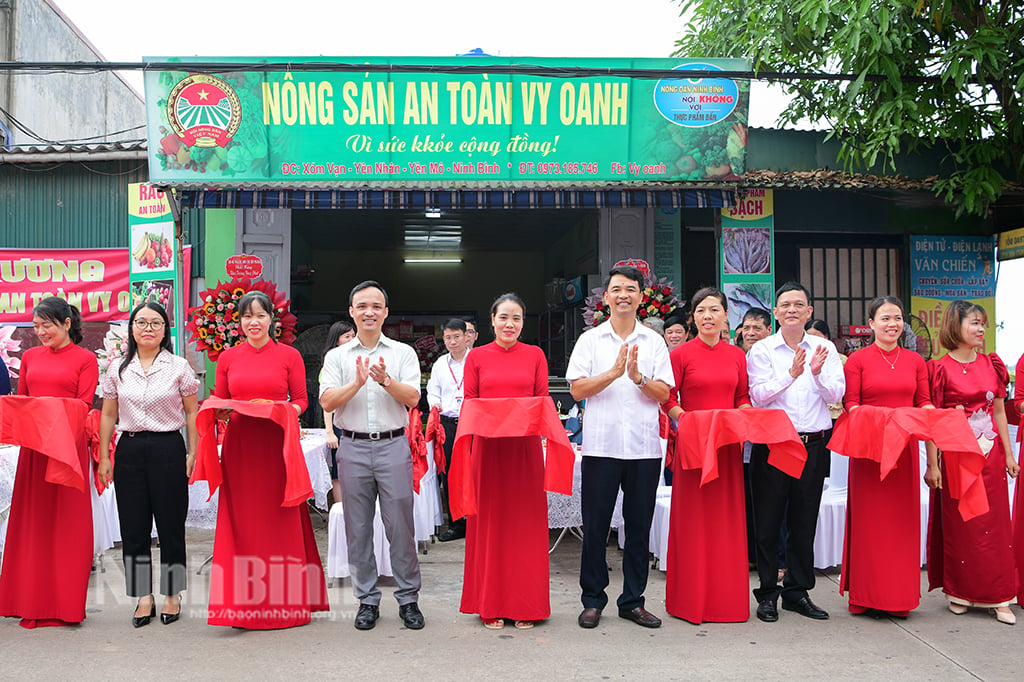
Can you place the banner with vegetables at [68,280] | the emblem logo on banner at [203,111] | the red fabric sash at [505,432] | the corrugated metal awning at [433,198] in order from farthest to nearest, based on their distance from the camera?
the banner with vegetables at [68,280], the emblem logo on banner at [203,111], the corrugated metal awning at [433,198], the red fabric sash at [505,432]

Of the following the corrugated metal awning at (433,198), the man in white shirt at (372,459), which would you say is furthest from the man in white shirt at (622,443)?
the corrugated metal awning at (433,198)

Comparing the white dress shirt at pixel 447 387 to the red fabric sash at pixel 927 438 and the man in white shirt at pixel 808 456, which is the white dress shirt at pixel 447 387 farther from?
the red fabric sash at pixel 927 438

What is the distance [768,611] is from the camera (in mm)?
4613

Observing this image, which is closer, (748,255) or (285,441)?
(285,441)

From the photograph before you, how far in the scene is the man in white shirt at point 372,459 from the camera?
4.50 metres

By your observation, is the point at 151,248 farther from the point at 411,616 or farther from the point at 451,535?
the point at 411,616

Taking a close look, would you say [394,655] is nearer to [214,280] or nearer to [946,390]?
[946,390]

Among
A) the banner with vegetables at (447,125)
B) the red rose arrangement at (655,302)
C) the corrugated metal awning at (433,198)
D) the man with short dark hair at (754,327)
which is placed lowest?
the man with short dark hair at (754,327)

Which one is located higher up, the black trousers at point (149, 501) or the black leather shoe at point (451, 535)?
the black trousers at point (149, 501)

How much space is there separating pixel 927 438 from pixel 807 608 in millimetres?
1096

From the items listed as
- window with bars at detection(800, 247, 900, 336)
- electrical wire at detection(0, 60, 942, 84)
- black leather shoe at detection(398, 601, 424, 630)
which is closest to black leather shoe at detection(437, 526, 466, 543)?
black leather shoe at detection(398, 601, 424, 630)

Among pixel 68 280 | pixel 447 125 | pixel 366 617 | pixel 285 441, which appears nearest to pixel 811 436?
pixel 366 617

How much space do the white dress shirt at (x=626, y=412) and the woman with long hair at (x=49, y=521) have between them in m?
2.65

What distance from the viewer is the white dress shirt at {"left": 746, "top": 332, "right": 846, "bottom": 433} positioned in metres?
4.59
